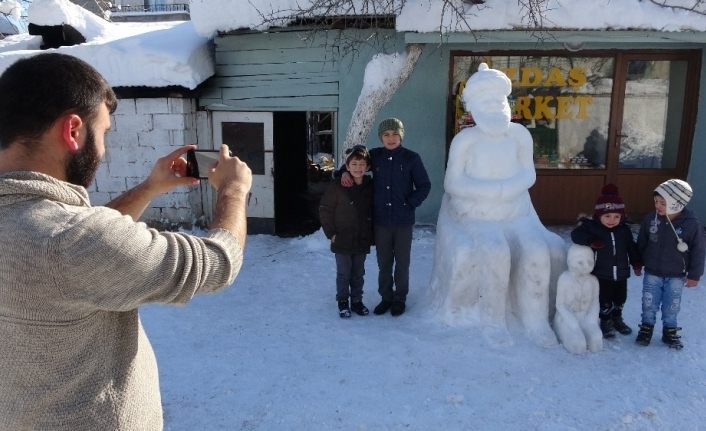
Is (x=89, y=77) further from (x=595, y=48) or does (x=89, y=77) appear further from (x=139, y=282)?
(x=595, y=48)

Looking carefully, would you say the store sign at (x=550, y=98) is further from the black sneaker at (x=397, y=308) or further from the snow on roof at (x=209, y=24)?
the black sneaker at (x=397, y=308)

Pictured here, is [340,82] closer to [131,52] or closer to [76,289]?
[131,52]

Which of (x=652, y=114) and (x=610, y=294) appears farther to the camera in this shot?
(x=652, y=114)

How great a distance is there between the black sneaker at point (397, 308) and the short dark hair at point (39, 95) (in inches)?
149

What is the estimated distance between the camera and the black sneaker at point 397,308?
15.9ft

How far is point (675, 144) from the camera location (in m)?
8.04

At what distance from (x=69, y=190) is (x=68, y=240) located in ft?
0.53

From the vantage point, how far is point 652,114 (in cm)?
804

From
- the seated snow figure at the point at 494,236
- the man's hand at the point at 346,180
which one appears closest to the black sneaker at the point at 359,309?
the seated snow figure at the point at 494,236

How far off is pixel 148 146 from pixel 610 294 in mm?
6003

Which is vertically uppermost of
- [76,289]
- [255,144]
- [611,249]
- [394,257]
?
[76,289]

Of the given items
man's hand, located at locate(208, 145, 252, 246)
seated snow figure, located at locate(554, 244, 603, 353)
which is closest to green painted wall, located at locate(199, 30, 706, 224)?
seated snow figure, located at locate(554, 244, 603, 353)

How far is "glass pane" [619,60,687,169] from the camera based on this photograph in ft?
26.0

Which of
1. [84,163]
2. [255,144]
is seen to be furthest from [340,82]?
[84,163]
